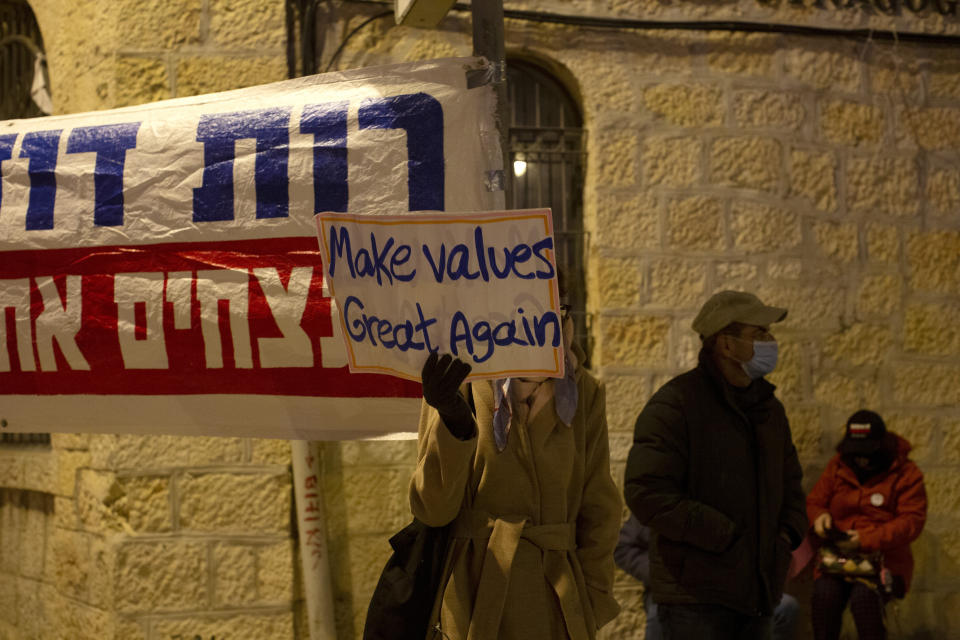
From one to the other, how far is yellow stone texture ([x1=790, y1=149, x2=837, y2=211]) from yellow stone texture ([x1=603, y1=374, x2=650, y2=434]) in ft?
4.21

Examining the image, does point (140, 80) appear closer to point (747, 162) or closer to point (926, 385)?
point (747, 162)

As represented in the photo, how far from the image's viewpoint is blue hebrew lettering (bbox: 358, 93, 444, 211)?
296 centimetres

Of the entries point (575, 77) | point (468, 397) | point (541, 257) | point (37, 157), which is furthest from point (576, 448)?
point (575, 77)

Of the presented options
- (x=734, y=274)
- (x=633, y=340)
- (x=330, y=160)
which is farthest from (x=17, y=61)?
(x=734, y=274)

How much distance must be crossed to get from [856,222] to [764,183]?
54 centimetres

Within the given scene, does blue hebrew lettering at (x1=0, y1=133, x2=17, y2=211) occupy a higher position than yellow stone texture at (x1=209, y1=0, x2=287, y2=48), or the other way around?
yellow stone texture at (x1=209, y1=0, x2=287, y2=48)

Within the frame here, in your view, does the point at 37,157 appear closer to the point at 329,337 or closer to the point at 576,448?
the point at 329,337

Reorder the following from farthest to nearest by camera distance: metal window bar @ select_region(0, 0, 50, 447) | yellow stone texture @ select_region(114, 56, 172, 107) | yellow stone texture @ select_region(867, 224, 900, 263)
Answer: metal window bar @ select_region(0, 0, 50, 447) < yellow stone texture @ select_region(867, 224, 900, 263) < yellow stone texture @ select_region(114, 56, 172, 107)

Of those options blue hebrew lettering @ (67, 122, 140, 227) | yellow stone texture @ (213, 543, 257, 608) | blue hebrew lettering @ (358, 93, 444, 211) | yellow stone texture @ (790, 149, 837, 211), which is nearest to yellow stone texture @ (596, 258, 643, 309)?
yellow stone texture @ (790, 149, 837, 211)

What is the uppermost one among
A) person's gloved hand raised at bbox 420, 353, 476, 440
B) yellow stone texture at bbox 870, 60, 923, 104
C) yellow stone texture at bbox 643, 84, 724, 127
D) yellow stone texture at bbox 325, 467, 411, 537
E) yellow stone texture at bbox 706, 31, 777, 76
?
yellow stone texture at bbox 706, 31, 777, 76

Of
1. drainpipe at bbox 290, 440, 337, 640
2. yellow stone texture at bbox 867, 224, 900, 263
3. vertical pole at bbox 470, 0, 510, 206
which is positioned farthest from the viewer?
yellow stone texture at bbox 867, 224, 900, 263

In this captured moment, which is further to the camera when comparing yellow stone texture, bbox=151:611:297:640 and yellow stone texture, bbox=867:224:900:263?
yellow stone texture, bbox=867:224:900:263

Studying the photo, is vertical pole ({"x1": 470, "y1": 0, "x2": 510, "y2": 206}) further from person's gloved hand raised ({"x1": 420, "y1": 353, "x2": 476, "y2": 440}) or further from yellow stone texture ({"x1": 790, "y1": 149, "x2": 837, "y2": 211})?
yellow stone texture ({"x1": 790, "y1": 149, "x2": 837, "y2": 211})

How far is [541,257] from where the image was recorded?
7.73 feet
